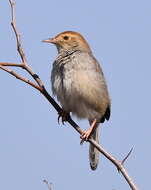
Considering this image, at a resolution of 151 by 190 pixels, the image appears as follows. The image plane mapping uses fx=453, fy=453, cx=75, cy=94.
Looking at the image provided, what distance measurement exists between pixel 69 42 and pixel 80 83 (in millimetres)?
1130

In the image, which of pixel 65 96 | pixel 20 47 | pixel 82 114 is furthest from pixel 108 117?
pixel 20 47

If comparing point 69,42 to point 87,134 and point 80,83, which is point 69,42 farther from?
point 87,134

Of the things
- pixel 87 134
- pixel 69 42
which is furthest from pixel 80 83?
pixel 69 42

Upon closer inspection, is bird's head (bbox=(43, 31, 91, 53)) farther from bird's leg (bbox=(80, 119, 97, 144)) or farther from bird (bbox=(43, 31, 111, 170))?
bird's leg (bbox=(80, 119, 97, 144))

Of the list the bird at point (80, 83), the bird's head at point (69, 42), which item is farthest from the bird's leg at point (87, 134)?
the bird's head at point (69, 42)

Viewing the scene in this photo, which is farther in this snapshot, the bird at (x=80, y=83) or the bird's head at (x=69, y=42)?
the bird's head at (x=69, y=42)

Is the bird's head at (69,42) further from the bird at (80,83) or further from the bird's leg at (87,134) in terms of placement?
the bird's leg at (87,134)

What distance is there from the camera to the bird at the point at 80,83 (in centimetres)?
620

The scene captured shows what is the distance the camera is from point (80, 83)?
6.15 metres

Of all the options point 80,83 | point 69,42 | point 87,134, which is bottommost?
point 87,134

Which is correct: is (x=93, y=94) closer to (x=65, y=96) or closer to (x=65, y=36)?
(x=65, y=96)

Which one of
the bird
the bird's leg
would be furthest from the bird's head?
the bird's leg

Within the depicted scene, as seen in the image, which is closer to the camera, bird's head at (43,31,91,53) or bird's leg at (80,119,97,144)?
bird's leg at (80,119,97,144)

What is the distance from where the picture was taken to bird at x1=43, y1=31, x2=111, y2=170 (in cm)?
620
